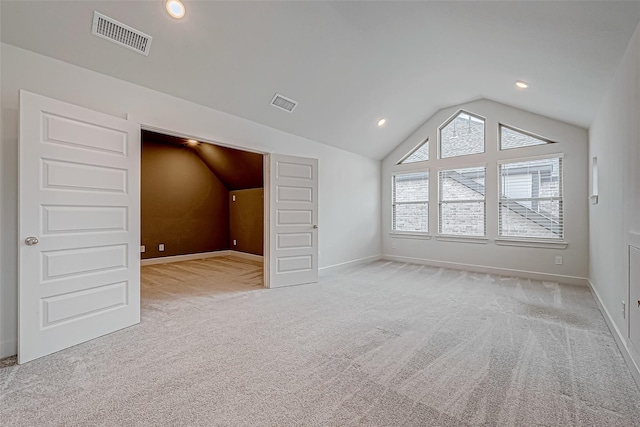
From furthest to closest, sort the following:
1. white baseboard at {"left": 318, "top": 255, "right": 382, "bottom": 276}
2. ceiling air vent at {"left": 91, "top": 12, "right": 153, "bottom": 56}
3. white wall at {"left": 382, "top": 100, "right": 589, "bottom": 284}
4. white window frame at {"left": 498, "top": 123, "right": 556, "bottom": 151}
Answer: white baseboard at {"left": 318, "top": 255, "right": 382, "bottom": 276} < white window frame at {"left": 498, "top": 123, "right": 556, "bottom": 151} < white wall at {"left": 382, "top": 100, "right": 589, "bottom": 284} < ceiling air vent at {"left": 91, "top": 12, "right": 153, "bottom": 56}

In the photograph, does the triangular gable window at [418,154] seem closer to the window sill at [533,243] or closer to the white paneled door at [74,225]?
the window sill at [533,243]

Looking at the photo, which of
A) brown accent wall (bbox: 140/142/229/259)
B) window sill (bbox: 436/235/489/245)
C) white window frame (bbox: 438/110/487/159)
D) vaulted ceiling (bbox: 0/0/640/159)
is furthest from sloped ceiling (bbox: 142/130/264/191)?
window sill (bbox: 436/235/489/245)

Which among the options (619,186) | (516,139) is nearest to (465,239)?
(516,139)

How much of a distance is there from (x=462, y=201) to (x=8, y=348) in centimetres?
638

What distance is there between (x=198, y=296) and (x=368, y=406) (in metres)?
2.95

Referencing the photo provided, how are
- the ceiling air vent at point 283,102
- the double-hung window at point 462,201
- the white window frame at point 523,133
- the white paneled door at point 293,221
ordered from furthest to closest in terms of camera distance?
the double-hung window at point 462,201 < the white window frame at point 523,133 < the white paneled door at point 293,221 < the ceiling air vent at point 283,102

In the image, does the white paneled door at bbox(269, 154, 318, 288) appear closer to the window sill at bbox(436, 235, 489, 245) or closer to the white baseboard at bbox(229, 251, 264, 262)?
the white baseboard at bbox(229, 251, 264, 262)

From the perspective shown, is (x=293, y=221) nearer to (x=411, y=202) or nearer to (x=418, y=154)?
(x=411, y=202)

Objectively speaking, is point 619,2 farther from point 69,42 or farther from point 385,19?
point 69,42

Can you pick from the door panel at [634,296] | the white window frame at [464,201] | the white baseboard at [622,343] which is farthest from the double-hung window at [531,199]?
the door panel at [634,296]

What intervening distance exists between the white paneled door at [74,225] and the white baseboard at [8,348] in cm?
24

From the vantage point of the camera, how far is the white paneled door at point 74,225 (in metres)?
Answer: 2.23

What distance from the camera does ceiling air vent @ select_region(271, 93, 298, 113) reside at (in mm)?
3820

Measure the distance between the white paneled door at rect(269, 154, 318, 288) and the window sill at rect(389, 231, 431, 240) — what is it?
8.36ft
